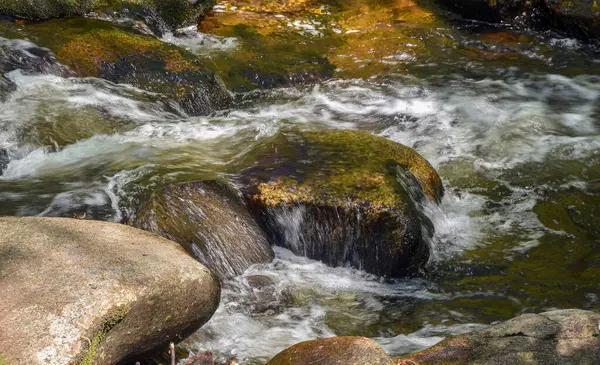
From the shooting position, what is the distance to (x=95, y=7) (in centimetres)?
1041

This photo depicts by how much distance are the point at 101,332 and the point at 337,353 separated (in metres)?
1.24

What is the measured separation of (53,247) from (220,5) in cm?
956

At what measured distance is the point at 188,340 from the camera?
4453 millimetres

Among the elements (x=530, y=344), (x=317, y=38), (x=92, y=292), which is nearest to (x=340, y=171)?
(x=530, y=344)

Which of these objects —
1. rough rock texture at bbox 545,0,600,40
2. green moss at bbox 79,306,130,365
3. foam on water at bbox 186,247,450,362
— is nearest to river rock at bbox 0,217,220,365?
green moss at bbox 79,306,130,365

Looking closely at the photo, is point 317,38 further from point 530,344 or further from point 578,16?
point 530,344

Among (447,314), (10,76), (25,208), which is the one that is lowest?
(447,314)

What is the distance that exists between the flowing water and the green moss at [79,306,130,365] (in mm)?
1009

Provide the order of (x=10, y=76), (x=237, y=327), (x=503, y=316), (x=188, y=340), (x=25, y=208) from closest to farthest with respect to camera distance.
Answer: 1. (x=188, y=340)
2. (x=237, y=327)
3. (x=503, y=316)
4. (x=25, y=208)
5. (x=10, y=76)

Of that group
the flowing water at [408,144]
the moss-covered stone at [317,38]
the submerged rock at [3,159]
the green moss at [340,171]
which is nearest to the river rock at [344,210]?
the green moss at [340,171]

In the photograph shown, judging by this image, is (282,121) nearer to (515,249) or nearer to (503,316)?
(515,249)

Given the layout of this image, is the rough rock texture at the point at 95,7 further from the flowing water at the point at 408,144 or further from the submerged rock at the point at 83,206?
the submerged rock at the point at 83,206

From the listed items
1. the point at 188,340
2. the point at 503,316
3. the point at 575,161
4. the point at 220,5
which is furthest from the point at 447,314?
the point at 220,5

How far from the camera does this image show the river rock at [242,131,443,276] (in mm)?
5668
